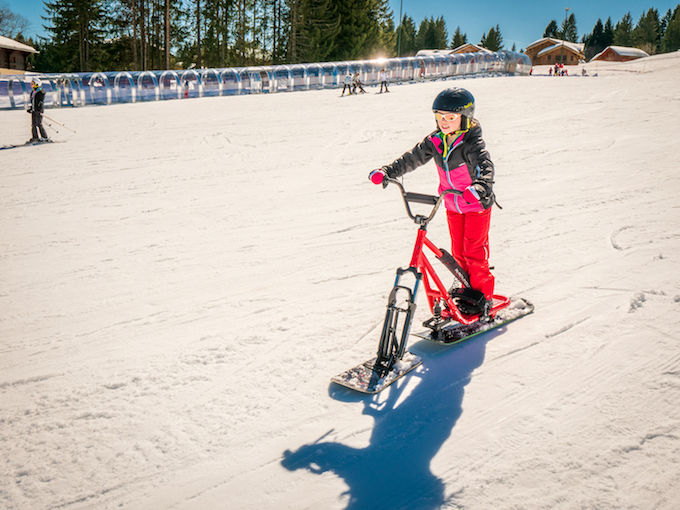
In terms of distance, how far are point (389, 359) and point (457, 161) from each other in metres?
1.44

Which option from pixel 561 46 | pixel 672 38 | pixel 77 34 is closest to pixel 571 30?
pixel 672 38

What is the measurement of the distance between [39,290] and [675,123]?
15006mm

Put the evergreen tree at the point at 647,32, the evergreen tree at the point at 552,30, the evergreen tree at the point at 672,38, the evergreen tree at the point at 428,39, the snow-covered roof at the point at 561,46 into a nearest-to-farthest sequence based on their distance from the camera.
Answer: the snow-covered roof at the point at 561,46 → the evergreen tree at the point at 672,38 → the evergreen tree at the point at 647,32 → the evergreen tree at the point at 428,39 → the evergreen tree at the point at 552,30

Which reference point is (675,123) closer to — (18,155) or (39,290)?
(39,290)

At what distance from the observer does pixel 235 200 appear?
7719mm

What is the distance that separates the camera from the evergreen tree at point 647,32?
92.7 meters

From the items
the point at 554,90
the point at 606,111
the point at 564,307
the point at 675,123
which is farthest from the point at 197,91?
Answer: the point at 564,307

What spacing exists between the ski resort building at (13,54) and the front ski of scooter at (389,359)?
4797cm

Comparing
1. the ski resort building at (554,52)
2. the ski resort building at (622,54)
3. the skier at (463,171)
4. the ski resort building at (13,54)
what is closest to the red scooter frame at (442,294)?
the skier at (463,171)

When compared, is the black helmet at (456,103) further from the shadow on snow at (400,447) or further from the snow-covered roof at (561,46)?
the snow-covered roof at (561,46)

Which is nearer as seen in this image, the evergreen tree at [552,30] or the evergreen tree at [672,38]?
the evergreen tree at [672,38]

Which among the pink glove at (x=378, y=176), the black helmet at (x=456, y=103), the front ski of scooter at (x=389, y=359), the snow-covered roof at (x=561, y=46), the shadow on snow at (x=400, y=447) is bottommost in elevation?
the shadow on snow at (x=400, y=447)

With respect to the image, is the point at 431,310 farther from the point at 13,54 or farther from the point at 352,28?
the point at 13,54

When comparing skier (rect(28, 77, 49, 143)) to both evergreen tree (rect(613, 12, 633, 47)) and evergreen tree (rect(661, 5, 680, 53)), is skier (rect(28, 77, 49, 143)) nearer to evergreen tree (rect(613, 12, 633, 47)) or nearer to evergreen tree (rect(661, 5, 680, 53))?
evergreen tree (rect(661, 5, 680, 53))
